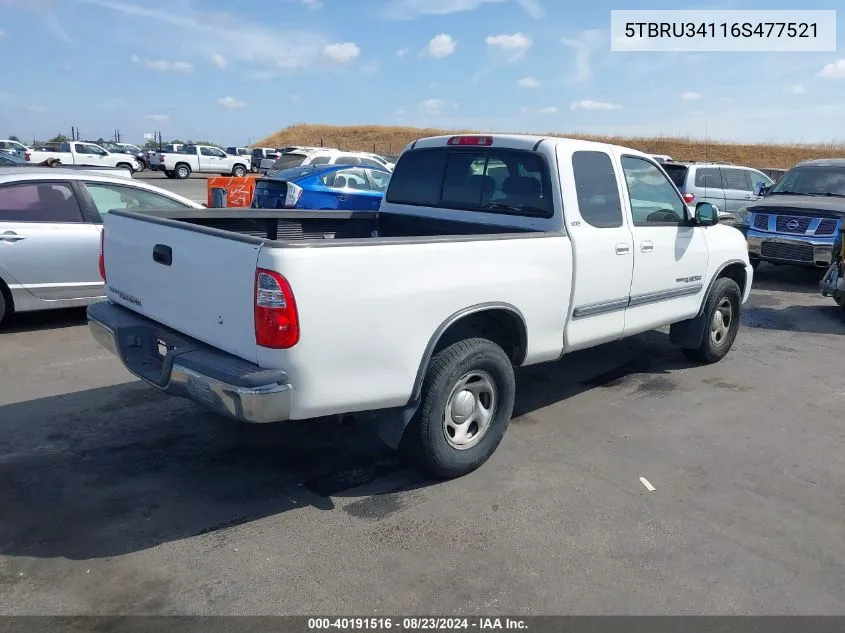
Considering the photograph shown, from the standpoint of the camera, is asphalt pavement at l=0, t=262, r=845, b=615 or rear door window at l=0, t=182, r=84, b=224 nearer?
asphalt pavement at l=0, t=262, r=845, b=615

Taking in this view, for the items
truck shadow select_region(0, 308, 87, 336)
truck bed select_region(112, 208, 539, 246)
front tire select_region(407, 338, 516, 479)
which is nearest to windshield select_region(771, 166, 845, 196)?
truck bed select_region(112, 208, 539, 246)

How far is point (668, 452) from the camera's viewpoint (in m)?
4.74

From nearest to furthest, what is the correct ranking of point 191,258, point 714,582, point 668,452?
point 714,582 < point 191,258 < point 668,452

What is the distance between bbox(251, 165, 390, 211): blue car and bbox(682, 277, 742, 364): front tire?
813 centimetres

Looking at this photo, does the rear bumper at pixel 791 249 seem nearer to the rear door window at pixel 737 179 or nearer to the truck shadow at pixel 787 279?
the truck shadow at pixel 787 279

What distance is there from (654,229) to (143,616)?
14.0 ft

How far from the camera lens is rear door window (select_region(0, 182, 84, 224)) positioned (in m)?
6.93

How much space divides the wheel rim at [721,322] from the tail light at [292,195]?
8.93m

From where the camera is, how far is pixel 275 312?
10.6 ft

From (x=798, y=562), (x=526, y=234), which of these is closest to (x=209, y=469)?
(x=526, y=234)

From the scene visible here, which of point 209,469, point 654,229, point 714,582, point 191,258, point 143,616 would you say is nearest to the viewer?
point 143,616

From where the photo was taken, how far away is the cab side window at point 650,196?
5.36 m

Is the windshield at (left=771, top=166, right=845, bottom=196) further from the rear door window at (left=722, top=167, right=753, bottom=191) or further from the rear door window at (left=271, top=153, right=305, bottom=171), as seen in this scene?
the rear door window at (left=271, top=153, right=305, bottom=171)

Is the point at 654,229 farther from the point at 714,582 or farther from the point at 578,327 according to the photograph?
the point at 714,582
